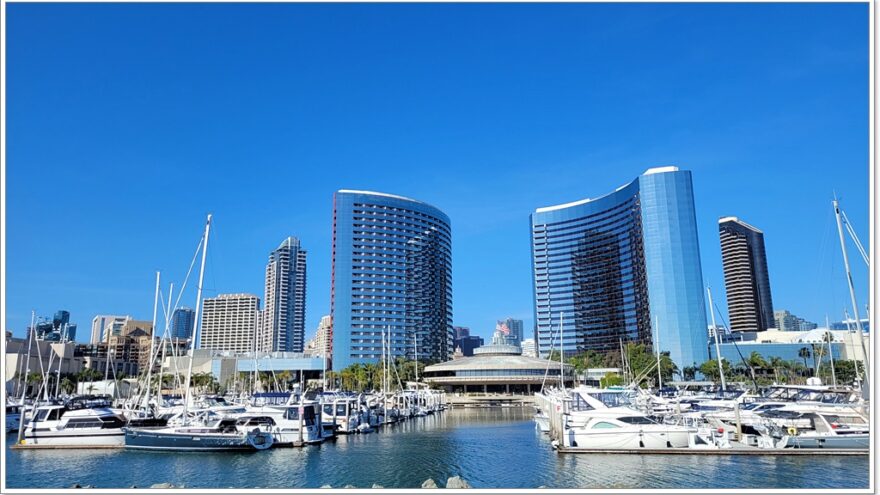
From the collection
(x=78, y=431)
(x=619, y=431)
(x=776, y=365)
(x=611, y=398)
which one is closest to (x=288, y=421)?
(x=78, y=431)

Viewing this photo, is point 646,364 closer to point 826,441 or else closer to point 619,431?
point 826,441

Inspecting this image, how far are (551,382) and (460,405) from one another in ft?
119

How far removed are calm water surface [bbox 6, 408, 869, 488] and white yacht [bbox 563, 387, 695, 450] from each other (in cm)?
117

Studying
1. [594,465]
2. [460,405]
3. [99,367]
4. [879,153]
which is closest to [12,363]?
[99,367]

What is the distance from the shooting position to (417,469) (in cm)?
3803

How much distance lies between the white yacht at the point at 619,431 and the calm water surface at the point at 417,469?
3.84ft

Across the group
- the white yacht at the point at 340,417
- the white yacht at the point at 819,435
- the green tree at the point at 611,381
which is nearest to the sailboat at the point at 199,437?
the white yacht at the point at 340,417

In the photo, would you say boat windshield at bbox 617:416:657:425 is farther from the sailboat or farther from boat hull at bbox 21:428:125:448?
boat hull at bbox 21:428:125:448

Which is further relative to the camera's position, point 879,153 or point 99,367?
point 99,367

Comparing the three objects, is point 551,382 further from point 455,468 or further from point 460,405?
point 455,468

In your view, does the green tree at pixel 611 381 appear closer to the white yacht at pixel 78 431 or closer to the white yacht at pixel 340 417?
the white yacht at pixel 340 417

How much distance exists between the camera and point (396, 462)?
4084 centimetres

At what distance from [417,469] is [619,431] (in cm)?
1342

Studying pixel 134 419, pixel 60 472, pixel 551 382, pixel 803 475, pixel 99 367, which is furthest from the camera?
pixel 99 367
